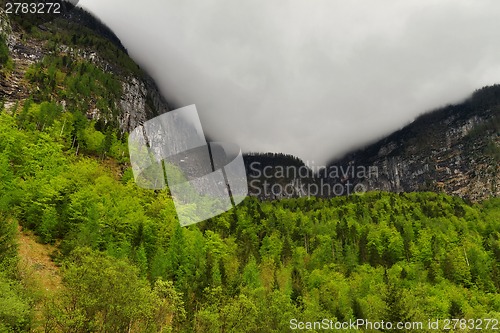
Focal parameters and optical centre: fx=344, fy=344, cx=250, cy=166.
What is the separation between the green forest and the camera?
2394 cm

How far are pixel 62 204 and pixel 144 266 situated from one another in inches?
665

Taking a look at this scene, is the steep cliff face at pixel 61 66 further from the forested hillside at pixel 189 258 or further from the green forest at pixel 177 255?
the forested hillside at pixel 189 258

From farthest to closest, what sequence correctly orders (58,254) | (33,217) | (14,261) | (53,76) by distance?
(53,76), (33,217), (58,254), (14,261)

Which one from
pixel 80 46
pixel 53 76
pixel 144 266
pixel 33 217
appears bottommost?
pixel 144 266

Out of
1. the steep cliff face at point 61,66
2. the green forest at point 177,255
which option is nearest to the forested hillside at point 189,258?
the green forest at point 177,255

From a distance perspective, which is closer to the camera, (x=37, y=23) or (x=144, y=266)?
(x=144, y=266)

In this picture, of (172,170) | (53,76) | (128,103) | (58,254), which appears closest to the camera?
(58,254)

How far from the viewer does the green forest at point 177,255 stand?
2394 centimetres

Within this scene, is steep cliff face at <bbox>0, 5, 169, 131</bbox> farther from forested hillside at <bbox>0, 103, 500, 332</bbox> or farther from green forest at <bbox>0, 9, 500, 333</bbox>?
forested hillside at <bbox>0, 103, 500, 332</bbox>

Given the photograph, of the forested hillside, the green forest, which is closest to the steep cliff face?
the green forest

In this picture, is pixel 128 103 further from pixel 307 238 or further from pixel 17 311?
pixel 17 311

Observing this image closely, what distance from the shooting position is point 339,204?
166 m

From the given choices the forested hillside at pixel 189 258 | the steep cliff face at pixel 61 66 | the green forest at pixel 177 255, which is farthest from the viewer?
the steep cliff face at pixel 61 66

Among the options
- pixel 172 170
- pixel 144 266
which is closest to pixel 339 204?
Answer: pixel 172 170
